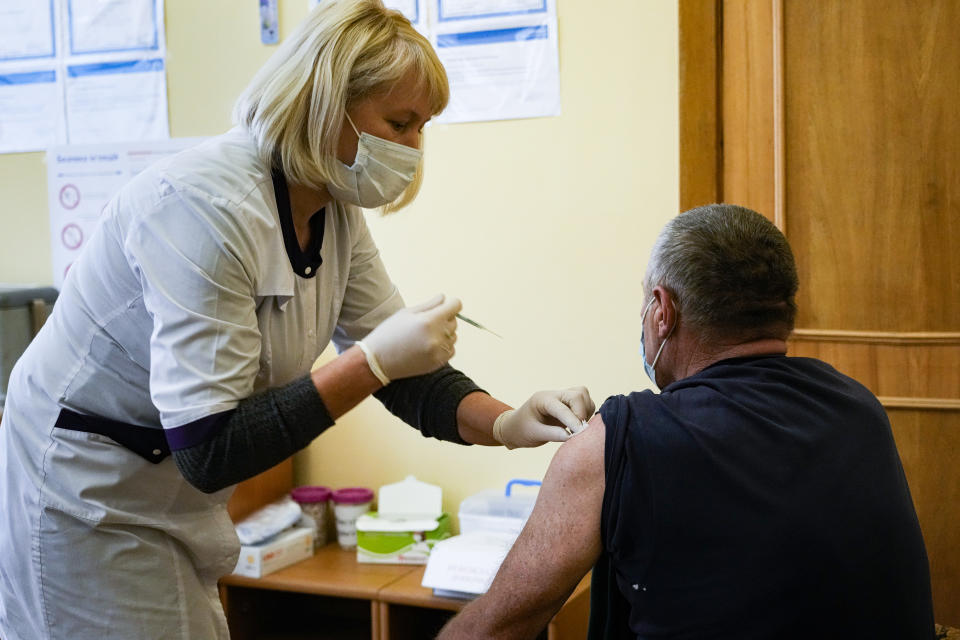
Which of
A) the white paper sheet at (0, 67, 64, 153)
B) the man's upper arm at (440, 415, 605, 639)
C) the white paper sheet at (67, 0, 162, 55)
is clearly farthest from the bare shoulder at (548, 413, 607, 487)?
the white paper sheet at (0, 67, 64, 153)

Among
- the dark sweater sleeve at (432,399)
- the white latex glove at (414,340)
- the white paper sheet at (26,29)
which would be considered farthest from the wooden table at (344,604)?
the white paper sheet at (26,29)

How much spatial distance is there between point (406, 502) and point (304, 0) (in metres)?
1.43

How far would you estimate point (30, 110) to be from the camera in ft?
9.78

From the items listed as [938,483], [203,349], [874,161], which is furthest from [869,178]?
[203,349]

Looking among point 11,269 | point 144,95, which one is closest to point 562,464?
point 144,95

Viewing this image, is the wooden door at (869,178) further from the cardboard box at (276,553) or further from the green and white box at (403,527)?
the cardboard box at (276,553)

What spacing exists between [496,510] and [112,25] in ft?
6.00

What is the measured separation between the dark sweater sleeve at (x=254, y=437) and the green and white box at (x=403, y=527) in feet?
4.20

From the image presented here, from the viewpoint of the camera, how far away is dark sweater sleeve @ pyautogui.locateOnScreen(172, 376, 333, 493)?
47.9 inches

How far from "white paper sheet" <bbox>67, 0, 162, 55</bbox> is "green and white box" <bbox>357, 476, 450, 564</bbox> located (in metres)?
1.51

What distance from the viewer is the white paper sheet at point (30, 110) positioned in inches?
116

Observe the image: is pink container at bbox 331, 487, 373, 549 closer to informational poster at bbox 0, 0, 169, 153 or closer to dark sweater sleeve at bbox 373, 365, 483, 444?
dark sweater sleeve at bbox 373, 365, 483, 444

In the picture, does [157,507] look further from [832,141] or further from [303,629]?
[832,141]

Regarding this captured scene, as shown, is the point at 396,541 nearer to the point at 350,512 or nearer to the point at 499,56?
the point at 350,512
